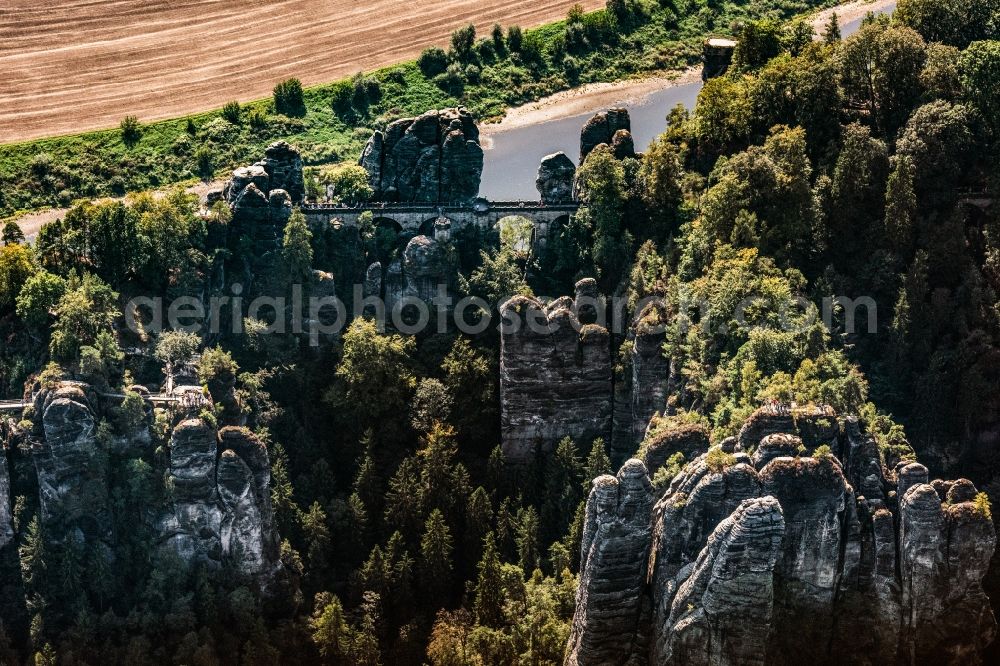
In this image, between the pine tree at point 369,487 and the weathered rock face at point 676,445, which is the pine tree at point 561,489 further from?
the weathered rock face at point 676,445

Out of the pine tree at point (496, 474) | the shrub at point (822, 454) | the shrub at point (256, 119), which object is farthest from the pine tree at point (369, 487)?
the shrub at point (256, 119)

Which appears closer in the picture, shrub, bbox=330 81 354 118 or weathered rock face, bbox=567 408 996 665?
weathered rock face, bbox=567 408 996 665

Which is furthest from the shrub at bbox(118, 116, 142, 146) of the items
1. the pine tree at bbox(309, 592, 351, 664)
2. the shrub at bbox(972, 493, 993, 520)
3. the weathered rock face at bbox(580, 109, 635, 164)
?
the shrub at bbox(972, 493, 993, 520)

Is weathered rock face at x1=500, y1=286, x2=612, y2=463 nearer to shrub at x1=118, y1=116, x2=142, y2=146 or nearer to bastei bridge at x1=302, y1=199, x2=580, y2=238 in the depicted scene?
bastei bridge at x1=302, y1=199, x2=580, y2=238

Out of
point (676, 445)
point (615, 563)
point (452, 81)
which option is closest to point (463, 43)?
point (452, 81)

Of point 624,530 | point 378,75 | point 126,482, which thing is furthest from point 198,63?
point 624,530

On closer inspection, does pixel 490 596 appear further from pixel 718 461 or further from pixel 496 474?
pixel 718 461
